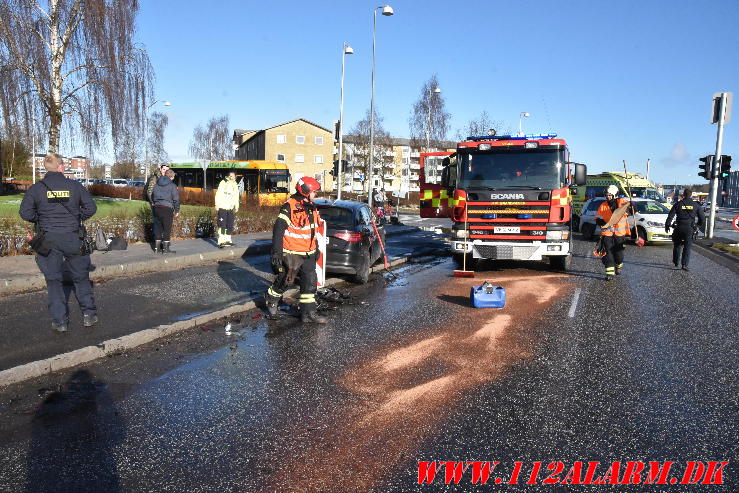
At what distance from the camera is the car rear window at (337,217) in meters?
10.2

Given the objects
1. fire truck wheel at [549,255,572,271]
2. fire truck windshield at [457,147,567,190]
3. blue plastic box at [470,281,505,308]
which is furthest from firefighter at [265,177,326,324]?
fire truck wheel at [549,255,572,271]

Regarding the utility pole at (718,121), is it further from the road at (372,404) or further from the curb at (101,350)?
the curb at (101,350)

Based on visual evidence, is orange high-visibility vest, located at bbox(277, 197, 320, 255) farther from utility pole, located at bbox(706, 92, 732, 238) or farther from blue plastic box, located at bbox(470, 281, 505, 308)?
utility pole, located at bbox(706, 92, 732, 238)

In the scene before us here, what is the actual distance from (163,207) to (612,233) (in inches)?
375

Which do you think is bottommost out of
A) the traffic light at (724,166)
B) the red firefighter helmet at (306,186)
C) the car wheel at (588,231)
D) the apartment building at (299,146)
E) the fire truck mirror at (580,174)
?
the car wheel at (588,231)

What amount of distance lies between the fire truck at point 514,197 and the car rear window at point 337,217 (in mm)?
2742

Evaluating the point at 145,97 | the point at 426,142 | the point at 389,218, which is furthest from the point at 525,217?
the point at 426,142

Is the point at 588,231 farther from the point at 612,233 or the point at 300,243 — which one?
the point at 300,243

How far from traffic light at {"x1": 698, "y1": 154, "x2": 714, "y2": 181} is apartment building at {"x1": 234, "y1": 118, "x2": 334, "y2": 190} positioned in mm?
58072

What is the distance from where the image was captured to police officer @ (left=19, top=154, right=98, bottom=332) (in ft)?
19.2

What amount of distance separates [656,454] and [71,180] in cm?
603

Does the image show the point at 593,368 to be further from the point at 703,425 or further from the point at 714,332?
the point at 714,332

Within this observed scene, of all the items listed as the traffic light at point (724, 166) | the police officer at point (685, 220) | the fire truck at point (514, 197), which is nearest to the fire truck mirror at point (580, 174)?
the fire truck at point (514, 197)

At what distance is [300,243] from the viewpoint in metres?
7.04
